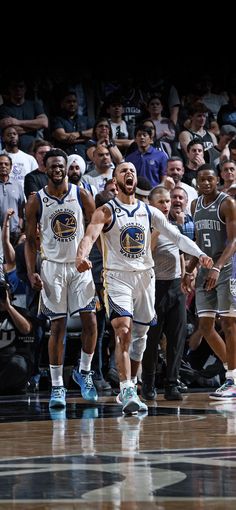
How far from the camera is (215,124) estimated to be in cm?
1445

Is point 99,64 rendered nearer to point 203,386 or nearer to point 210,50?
point 210,50

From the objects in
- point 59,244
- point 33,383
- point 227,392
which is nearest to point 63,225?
point 59,244

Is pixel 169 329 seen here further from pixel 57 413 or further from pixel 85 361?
pixel 57 413

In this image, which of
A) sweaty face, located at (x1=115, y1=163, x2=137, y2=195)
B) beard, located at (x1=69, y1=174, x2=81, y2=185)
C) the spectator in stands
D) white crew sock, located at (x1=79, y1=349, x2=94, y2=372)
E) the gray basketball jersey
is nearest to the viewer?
sweaty face, located at (x1=115, y1=163, x2=137, y2=195)

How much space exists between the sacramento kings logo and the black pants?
45.1 inches

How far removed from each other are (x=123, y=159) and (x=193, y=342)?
2.78 metres

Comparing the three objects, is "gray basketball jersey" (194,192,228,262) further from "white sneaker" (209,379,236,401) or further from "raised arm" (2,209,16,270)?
"raised arm" (2,209,16,270)

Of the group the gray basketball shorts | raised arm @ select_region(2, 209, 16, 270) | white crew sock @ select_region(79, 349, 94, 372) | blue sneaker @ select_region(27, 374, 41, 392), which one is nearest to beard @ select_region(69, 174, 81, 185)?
raised arm @ select_region(2, 209, 16, 270)

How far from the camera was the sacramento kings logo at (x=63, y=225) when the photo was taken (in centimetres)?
862

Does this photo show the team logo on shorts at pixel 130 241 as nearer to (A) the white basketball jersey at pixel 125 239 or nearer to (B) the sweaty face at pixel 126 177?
(A) the white basketball jersey at pixel 125 239

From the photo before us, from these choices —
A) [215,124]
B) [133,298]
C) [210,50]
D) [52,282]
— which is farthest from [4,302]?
[210,50]

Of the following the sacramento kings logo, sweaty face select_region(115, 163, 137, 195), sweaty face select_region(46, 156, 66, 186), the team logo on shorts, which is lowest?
the team logo on shorts

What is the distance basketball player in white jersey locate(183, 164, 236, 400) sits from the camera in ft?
29.7

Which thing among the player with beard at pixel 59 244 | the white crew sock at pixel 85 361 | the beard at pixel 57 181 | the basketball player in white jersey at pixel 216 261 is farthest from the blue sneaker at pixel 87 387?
the beard at pixel 57 181
